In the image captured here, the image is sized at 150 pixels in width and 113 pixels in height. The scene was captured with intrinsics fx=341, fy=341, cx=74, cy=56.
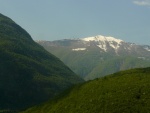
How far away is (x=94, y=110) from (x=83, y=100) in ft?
38.3

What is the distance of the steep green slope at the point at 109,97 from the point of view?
11300cm

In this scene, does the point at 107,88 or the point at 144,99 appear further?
the point at 107,88

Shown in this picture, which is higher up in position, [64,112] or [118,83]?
[118,83]

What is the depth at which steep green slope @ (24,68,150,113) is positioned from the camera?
113 m

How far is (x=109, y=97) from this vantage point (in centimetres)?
11981

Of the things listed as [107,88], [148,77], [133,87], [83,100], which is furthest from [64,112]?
[148,77]

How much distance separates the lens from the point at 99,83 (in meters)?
142

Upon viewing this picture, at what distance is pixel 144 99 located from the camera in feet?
382

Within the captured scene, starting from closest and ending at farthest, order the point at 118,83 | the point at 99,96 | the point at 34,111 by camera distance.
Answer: the point at 99,96 → the point at 118,83 → the point at 34,111

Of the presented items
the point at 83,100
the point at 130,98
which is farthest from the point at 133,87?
the point at 83,100

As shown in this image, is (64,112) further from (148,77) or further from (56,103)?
(148,77)

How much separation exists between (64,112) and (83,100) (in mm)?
8239

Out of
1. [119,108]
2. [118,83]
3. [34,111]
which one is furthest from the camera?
[34,111]

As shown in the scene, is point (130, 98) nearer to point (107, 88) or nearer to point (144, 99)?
point (144, 99)
